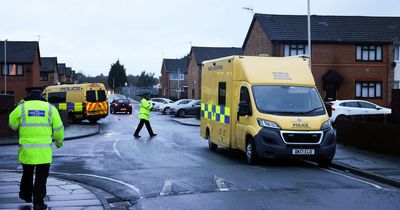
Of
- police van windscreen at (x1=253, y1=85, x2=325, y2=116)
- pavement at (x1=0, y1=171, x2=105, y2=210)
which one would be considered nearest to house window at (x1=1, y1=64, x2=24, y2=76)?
police van windscreen at (x1=253, y1=85, x2=325, y2=116)

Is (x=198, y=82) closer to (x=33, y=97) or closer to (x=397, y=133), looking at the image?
(x=397, y=133)

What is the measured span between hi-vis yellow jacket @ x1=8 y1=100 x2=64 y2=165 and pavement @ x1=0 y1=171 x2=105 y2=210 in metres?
0.84

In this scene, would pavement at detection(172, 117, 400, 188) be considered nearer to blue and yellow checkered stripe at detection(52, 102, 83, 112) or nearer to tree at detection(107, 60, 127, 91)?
blue and yellow checkered stripe at detection(52, 102, 83, 112)

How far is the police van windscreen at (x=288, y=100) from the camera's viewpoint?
41.2 feet

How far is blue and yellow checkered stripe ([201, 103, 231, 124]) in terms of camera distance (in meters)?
14.2

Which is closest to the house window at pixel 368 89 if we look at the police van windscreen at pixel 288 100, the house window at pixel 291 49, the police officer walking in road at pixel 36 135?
the house window at pixel 291 49

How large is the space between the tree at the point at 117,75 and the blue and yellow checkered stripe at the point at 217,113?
4943 inches

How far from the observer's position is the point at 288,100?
42.1 feet

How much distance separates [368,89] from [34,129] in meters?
38.5

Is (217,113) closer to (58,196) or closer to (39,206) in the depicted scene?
(58,196)

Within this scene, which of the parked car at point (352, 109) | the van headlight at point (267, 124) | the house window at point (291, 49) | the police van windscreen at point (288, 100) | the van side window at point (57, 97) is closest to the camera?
the van headlight at point (267, 124)

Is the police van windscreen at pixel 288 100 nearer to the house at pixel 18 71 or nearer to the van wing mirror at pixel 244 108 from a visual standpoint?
the van wing mirror at pixel 244 108

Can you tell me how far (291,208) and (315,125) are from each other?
4821 millimetres

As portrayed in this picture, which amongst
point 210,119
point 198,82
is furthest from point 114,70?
point 210,119
